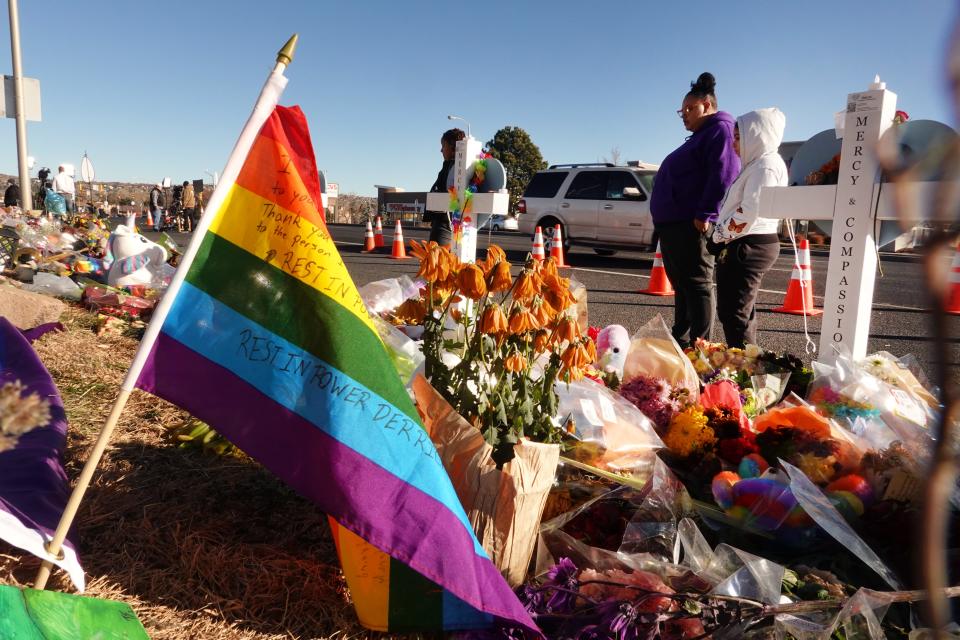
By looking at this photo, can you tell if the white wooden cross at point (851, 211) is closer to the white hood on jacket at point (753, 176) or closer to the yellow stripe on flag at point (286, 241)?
the white hood on jacket at point (753, 176)

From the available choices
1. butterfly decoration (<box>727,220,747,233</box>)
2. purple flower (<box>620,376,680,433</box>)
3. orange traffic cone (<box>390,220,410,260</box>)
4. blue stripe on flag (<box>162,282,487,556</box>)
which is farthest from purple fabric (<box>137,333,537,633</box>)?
orange traffic cone (<box>390,220,410,260</box>)

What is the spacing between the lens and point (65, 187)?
1494 centimetres

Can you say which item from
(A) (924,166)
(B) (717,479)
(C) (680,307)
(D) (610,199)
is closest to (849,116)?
(C) (680,307)

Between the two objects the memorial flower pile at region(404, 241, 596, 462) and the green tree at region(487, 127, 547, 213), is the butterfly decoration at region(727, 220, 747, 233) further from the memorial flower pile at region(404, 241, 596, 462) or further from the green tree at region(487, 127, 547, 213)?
the green tree at region(487, 127, 547, 213)

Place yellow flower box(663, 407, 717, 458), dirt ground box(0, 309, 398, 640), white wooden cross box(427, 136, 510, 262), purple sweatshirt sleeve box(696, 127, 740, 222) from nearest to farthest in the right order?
dirt ground box(0, 309, 398, 640)
yellow flower box(663, 407, 717, 458)
purple sweatshirt sleeve box(696, 127, 740, 222)
white wooden cross box(427, 136, 510, 262)

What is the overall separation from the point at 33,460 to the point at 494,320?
4.45 ft

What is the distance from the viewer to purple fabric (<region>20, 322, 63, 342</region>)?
3.73m

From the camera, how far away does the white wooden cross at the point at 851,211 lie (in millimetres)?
3359

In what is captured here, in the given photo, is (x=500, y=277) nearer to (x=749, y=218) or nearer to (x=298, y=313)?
(x=298, y=313)

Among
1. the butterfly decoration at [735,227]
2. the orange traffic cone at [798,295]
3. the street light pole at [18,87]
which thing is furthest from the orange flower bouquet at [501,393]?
the street light pole at [18,87]

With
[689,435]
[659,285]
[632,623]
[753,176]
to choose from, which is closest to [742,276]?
[753,176]

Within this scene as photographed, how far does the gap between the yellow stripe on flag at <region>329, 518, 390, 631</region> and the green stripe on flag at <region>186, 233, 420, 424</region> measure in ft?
1.10

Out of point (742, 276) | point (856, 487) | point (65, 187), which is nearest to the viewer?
point (856, 487)

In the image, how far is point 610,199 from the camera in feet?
38.8
